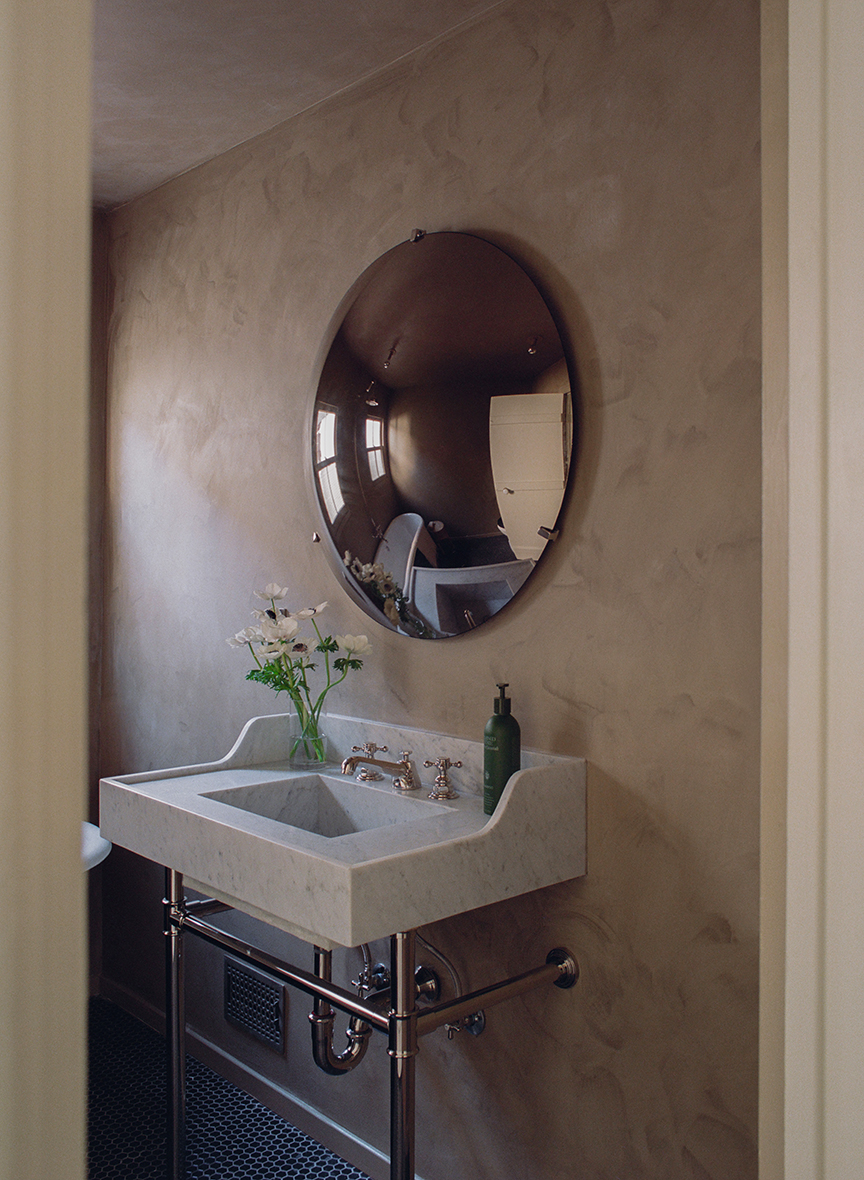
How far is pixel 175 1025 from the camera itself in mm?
2006

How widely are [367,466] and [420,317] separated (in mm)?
347

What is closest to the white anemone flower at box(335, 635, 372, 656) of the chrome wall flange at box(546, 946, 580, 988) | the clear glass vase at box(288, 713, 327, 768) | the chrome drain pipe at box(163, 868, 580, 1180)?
the clear glass vase at box(288, 713, 327, 768)

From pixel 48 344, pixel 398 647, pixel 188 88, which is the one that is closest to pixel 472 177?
pixel 188 88

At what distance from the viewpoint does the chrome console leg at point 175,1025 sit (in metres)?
1.98

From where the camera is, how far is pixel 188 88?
2197 millimetres

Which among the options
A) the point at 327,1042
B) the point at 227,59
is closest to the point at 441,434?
the point at 227,59

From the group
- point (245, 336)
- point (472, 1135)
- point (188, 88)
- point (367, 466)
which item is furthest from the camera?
A: point (245, 336)

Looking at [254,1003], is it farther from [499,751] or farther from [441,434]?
[441,434]

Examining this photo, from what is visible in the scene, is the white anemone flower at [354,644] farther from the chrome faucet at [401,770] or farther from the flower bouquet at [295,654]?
the chrome faucet at [401,770]

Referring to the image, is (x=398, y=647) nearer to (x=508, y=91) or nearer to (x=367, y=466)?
(x=367, y=466)

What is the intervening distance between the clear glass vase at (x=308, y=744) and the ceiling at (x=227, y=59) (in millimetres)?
1507

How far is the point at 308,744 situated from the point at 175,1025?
68 centimetres

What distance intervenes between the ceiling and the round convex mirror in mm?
443

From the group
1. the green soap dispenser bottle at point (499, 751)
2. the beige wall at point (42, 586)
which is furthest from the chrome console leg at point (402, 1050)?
the beige wall at point (42, 586)
